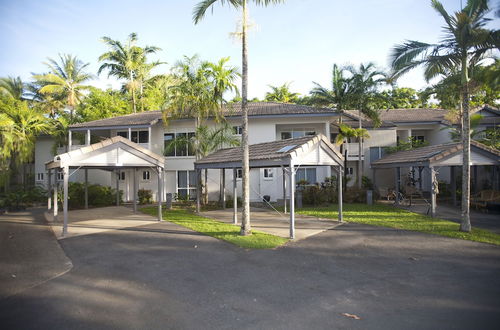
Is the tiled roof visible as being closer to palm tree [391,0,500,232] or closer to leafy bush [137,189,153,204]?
leafy bush [137,189,153,204]

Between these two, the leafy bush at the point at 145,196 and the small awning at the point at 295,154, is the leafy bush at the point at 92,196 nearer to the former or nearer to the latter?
the leafy bush at the point at 145,196

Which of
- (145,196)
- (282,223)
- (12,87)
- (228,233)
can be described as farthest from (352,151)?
(12,87)

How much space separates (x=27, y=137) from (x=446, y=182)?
31131 millimetres

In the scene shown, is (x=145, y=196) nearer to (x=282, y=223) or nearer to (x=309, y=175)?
(x=309, y=175)

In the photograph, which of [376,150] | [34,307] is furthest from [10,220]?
[376,150]

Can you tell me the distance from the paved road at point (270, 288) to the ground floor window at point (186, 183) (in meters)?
11.8

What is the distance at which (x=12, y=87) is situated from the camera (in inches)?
1131

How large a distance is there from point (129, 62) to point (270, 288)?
96.5 feet

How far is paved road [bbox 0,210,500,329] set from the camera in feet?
14.3

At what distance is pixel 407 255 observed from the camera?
7617mm

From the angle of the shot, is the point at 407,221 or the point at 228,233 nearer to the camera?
the point at 228,233

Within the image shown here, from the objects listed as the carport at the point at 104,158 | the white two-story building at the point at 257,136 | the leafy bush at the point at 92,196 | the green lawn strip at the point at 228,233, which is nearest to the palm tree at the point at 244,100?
the green lawn strip at the point at 228,233

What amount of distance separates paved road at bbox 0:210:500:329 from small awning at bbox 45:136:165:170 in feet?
11.1

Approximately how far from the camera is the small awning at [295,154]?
32.1 feet
